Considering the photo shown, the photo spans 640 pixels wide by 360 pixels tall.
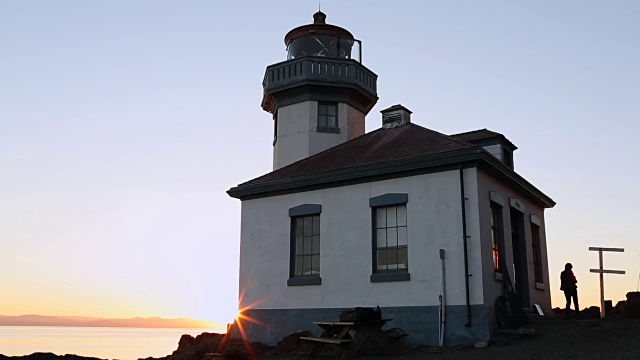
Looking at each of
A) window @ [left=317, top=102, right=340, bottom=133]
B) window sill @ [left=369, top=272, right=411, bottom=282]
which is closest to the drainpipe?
window sill @ [left=369, top=272, right=411, bottom=282]

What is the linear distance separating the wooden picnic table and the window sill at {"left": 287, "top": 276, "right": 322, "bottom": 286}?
252cm

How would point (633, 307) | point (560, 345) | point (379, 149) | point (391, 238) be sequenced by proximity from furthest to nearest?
point (379, 149) < point (633, 307) < point (391, 238) < point (560, 345)

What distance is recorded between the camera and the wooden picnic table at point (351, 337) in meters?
11.5

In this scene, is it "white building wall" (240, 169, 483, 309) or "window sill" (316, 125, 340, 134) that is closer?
"white building wall" (240, 169, 483, 309)

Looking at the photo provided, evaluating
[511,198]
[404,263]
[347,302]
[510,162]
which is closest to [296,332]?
[347,302]

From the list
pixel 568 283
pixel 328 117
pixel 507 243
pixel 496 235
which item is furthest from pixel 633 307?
pixel 328 117

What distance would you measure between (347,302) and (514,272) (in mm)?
4528

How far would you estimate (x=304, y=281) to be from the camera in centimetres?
1517

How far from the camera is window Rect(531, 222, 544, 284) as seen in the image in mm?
17344

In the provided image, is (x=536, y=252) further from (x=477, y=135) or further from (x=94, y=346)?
(x=94, y=346)

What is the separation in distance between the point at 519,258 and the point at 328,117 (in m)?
7.78

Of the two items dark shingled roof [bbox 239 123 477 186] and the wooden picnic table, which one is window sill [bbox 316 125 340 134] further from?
the wooden picnic table

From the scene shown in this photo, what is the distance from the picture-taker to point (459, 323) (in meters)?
12.8

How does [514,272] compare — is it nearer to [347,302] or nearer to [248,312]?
[347,302]
